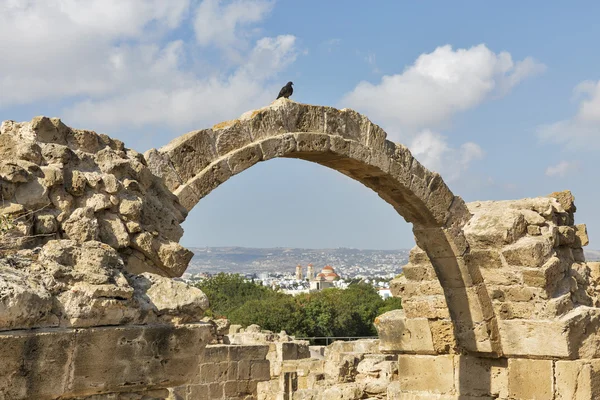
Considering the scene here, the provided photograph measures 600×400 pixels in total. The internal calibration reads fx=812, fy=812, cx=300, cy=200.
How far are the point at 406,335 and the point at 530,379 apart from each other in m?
1.32

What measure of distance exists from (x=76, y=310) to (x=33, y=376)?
353 millimetres

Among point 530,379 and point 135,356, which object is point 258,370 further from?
point 135,356

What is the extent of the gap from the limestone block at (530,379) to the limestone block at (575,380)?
2.6 inches

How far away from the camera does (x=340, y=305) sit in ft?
158

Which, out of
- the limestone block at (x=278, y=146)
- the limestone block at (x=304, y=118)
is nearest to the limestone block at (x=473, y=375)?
the limestone block at (x=304, y=118)

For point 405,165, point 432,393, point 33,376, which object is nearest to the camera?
point 33,376

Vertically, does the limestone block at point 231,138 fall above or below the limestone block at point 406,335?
above

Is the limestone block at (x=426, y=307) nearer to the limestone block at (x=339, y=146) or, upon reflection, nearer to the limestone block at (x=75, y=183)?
the limestone block at (x=339, y=146)

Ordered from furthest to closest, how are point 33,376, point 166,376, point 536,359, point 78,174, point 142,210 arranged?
point 536,359 → point 142,210 → point 78,174 → point 166,376 → point 33,376

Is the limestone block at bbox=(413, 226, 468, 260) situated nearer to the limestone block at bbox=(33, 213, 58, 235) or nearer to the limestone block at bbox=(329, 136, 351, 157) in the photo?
the limestone block at bbox=(329, 136, 351, 157)

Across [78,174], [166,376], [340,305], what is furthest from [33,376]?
[340,305]

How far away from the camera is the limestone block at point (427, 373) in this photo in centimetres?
834

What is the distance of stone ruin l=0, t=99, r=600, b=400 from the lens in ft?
12.5

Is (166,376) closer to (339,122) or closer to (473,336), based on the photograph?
(339,122)
